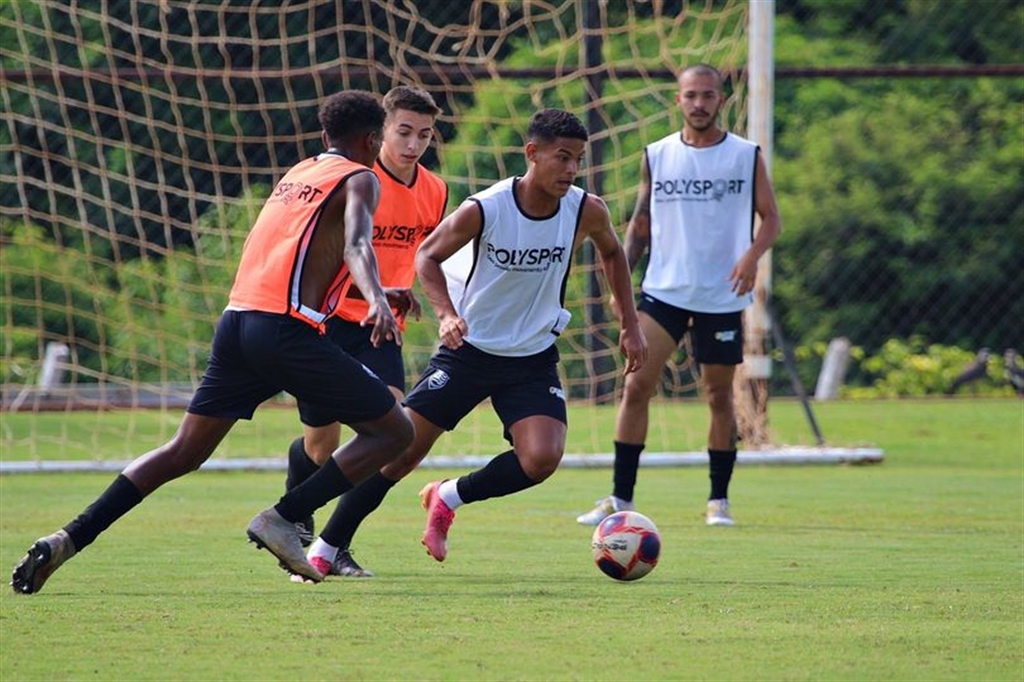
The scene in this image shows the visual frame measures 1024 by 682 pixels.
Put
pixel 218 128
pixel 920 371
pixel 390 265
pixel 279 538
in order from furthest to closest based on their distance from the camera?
pixel 920 371 → pixel 218 128 → pixel 390 265 → pixel 279 538

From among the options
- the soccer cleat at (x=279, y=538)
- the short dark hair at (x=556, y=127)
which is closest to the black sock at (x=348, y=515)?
the soccer cleat at (x=279, y=538)

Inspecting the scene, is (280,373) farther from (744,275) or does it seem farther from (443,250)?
(744,275)

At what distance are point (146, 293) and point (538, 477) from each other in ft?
36.7

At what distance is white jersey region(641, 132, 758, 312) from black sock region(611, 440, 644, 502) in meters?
0.89

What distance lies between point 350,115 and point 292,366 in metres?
1.06

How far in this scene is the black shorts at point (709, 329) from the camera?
980cm

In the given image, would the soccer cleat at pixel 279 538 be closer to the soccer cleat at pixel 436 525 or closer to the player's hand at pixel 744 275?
the soccer cleat at pixel 436 525

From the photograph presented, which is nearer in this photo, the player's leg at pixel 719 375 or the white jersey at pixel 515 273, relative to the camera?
the white jersey at pixel 515 273

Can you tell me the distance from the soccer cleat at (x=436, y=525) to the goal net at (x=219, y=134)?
6101 mm

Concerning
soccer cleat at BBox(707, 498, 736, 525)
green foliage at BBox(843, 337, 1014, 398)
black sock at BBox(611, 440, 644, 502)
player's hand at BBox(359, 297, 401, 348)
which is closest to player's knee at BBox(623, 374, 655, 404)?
black sock at BBox(611, 440, 644, 502)

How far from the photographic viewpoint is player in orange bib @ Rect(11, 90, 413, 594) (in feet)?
22.2

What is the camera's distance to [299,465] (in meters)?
8.23

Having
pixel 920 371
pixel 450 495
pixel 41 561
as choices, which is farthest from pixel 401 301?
pixel 920 371

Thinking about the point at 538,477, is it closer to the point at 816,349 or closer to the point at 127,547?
the point at 127,547
